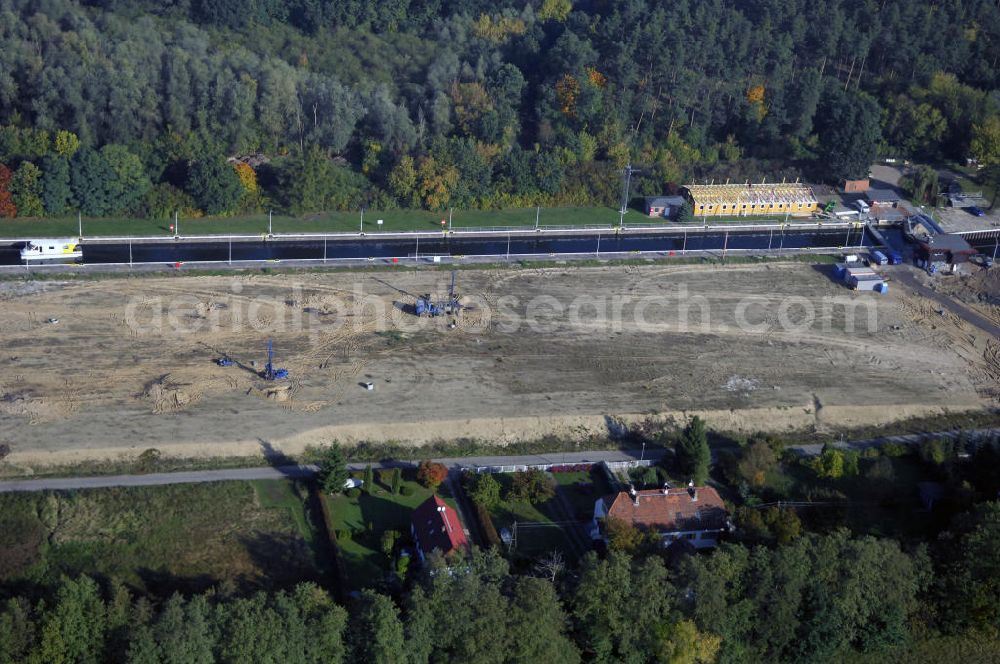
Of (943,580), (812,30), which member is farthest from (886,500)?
(812,30)

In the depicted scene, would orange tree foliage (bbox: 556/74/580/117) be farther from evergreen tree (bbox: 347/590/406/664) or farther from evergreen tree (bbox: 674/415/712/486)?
evergreen tree (bbox: 347/590/406/664)

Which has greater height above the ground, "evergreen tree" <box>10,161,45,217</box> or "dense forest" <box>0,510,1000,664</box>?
"evergreen tree" <box>10,161,45,217</box>

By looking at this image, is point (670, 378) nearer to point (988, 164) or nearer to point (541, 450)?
point (541, 450)

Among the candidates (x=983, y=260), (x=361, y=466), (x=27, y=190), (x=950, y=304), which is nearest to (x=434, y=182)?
(x=27, y=190)

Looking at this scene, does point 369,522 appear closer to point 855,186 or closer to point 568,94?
point 568,94

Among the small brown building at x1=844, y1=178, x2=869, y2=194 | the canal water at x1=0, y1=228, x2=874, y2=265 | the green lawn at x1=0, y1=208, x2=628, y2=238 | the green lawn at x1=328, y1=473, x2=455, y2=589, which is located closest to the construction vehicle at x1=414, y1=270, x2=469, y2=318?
the canal water at x1=0, y1=228, x2=874, y2=265

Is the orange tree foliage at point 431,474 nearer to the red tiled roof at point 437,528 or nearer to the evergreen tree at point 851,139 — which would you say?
the red tiled roof at point 437,528
